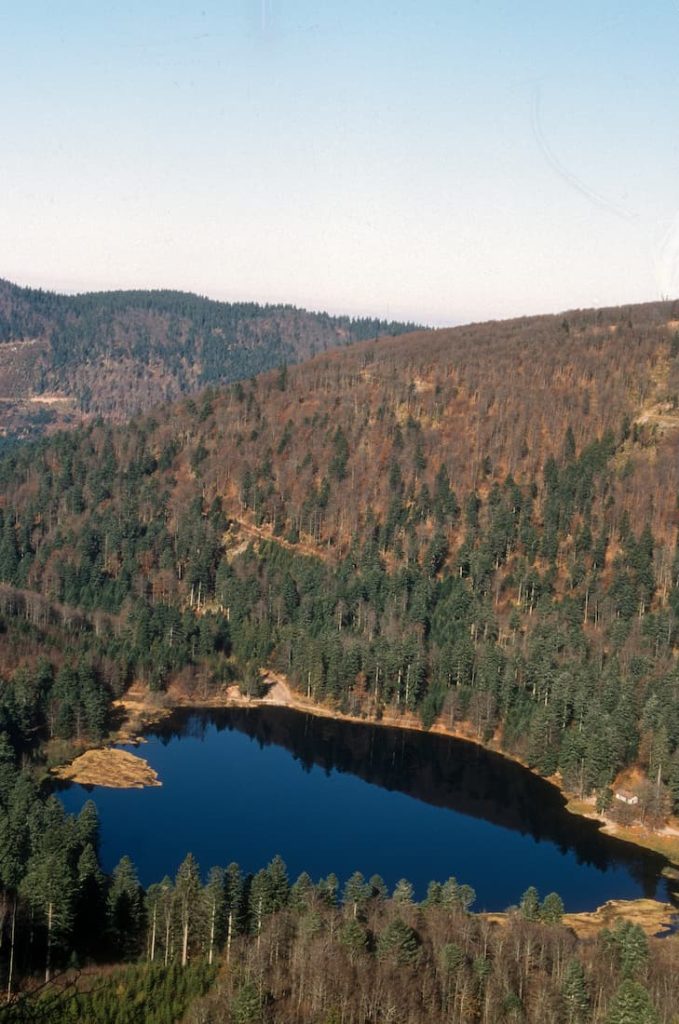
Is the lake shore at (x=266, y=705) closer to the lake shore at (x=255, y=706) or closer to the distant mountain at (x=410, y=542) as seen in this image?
the lake shore at (x=255, y=706)

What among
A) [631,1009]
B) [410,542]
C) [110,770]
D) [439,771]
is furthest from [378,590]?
[631,1009]

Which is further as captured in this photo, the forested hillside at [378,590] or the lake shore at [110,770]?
the lake shore at [110,770]

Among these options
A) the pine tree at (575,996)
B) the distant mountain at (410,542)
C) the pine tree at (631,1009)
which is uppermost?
the distant mountain at (410,542)

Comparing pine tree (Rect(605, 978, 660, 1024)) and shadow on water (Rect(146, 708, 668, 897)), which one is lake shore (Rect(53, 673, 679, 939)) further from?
pine tree (Rect(605, 978, 660, 1024))

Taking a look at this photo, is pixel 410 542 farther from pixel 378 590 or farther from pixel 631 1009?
pixel 631 1009

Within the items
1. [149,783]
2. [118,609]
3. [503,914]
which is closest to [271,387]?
[118,609]

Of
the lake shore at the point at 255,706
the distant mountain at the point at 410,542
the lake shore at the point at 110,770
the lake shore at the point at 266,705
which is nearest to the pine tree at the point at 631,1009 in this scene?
the lake shore at the point at 255,706

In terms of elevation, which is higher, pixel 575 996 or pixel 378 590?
pixel 378 590
